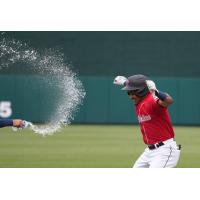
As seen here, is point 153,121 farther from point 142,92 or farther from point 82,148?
point 82,148

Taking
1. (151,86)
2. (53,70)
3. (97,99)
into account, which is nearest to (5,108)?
(53,70)

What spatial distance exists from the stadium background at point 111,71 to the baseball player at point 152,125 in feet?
57.2

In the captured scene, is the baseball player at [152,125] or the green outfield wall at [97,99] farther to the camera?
the green outfield wall at [97,99]

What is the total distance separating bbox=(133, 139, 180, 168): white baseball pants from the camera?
807cm

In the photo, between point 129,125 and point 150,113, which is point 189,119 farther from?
point 150,113

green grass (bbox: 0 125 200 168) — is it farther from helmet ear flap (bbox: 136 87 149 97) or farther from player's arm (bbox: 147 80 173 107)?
player's arm (bbox: 147 80 173 107)

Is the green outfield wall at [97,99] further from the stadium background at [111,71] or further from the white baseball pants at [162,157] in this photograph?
the white baseball pants at [162,157]

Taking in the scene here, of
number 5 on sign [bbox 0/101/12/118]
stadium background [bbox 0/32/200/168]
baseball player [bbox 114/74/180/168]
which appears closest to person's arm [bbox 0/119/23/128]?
baseball player [bbox 114/74/180/168]

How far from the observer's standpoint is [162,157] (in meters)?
8.12

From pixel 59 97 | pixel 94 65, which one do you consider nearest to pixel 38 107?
pixel 59 97

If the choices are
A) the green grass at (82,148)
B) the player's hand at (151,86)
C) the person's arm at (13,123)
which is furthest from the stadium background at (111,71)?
the player's hand at (151,86)

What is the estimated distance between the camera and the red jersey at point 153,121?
26.7 feet

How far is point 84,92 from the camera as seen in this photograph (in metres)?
25.9

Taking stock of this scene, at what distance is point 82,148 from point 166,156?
331 inches
